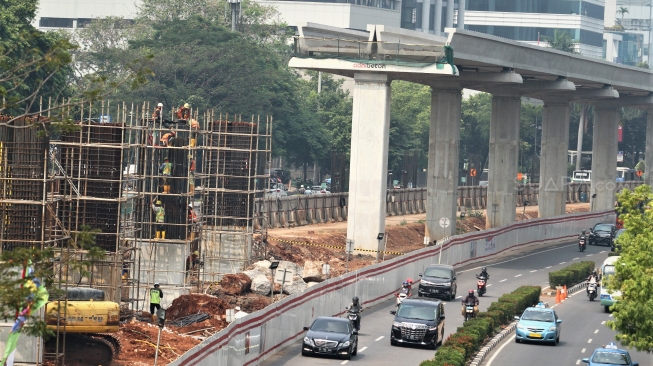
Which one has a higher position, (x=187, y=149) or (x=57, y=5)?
(x=57, y=5)

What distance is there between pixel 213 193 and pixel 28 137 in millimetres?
22104

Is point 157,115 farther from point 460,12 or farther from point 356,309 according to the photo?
point 460,12

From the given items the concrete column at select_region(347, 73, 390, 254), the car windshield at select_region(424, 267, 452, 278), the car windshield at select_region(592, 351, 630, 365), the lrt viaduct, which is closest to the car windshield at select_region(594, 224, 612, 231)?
the lrt viaduct

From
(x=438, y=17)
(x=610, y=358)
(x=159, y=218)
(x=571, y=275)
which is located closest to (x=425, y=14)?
(x=438, y=17)

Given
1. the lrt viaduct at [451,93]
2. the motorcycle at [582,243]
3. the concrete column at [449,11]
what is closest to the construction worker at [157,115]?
the lrt viaduct at [451,93]

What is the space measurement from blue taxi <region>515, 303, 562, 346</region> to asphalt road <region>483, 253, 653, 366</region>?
0.28m

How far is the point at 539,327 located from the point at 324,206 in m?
37.7

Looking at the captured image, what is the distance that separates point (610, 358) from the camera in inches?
1435

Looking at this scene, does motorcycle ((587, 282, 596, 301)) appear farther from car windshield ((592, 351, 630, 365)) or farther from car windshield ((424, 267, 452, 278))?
car windshield ((592, 351, 630, 365))

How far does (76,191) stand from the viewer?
38344 millimetres

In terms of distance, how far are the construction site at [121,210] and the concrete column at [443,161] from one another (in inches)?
750

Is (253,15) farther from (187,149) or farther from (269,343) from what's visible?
(269,343)

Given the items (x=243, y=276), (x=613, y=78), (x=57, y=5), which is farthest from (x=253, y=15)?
(x=243, y=276)

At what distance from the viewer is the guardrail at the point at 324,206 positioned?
7269cm
